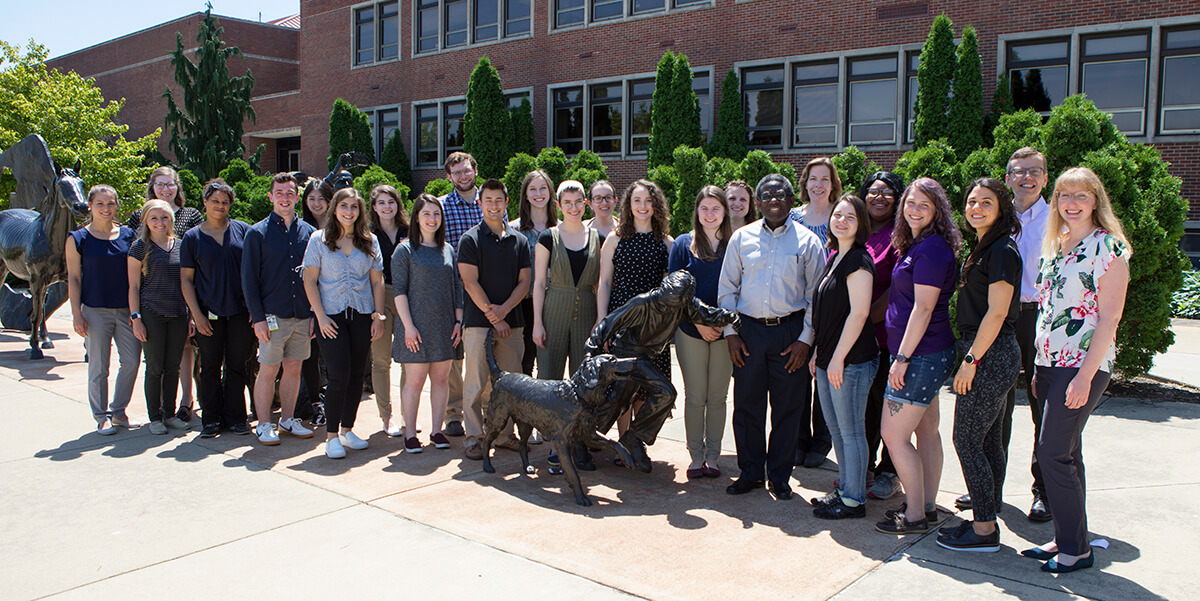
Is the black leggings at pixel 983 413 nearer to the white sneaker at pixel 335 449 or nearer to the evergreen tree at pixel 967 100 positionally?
the white sneaker at pixel 335 449

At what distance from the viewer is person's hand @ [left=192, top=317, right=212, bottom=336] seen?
6078 millimetres

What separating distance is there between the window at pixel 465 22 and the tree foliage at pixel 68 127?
371 inches

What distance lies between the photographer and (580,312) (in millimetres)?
5562

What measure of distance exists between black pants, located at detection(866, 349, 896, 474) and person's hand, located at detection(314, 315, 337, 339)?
11.9ft

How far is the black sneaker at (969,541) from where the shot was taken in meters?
3.94

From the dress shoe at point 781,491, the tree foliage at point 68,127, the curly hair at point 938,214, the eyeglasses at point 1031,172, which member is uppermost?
the tree foliage at point 68,127

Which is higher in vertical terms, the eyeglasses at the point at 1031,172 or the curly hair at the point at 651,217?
the eyeglasses at the point at 1031,172

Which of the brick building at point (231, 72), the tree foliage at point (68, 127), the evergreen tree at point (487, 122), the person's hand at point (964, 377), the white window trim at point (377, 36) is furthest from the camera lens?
the brick building at point (231, 72)

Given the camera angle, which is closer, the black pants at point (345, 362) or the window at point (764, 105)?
the black pants at point (345, 362)

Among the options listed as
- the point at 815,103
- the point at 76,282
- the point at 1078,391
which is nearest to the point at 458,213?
the point at 76,282

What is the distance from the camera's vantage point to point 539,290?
553 cm

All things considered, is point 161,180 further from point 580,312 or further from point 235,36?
point 235,36

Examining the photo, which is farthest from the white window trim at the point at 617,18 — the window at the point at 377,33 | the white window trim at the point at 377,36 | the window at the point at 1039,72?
the window at the point at 1039,72

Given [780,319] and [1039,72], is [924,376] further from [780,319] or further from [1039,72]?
[1039,72]
